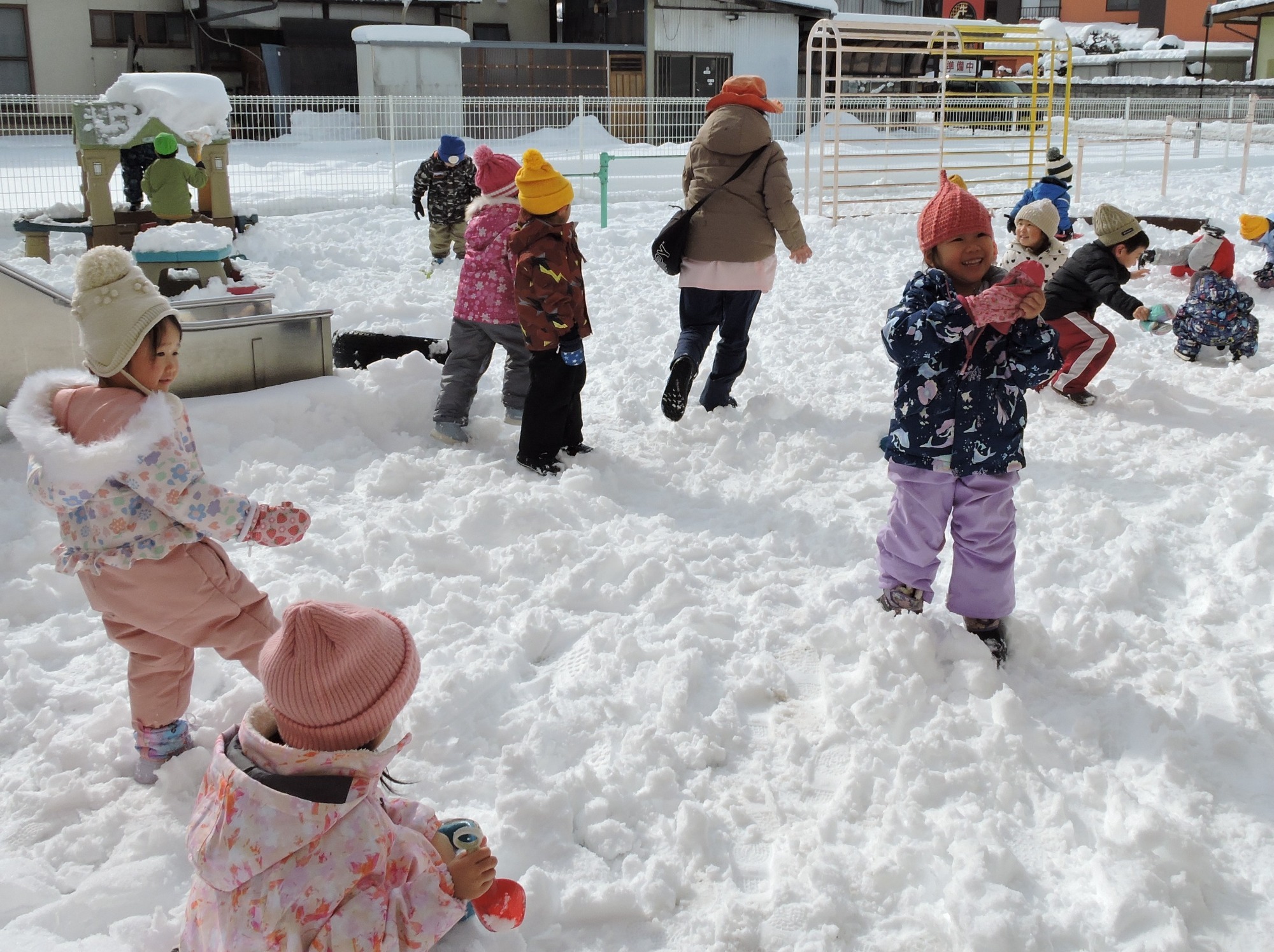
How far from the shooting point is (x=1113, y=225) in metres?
5.84

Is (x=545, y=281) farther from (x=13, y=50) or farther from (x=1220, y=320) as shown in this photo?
(x=13, y=50)

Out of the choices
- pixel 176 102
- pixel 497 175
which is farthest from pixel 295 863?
pixel 176 102

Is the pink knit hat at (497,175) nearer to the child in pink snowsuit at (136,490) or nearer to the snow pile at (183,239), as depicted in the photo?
the child in pink snowsuit at (136,490)

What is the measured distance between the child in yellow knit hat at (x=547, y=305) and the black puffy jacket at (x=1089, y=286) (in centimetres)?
267

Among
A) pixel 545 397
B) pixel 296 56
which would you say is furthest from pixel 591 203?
pixel 296 56

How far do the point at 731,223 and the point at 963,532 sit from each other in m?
2.64

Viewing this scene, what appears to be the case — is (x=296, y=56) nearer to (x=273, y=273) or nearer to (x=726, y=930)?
(x=273, y=273)

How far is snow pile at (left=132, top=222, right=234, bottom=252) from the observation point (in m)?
9.18

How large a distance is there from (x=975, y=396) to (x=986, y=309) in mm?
310

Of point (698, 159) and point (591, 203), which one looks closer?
point (698, 159)

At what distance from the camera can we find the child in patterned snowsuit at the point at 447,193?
35.7 ft

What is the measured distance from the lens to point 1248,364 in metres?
6.60

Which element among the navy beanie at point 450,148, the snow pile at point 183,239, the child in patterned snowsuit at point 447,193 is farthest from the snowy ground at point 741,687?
the navy beanie at point 450,148

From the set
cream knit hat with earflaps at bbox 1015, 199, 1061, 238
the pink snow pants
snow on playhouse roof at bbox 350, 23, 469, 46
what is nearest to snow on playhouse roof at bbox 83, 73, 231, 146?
cream knit hat with earflaps at bbox 1015, 199, 1061, 238
